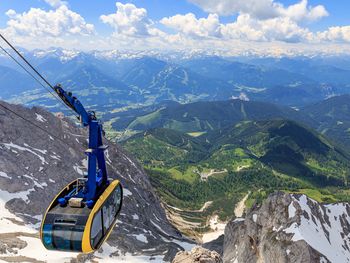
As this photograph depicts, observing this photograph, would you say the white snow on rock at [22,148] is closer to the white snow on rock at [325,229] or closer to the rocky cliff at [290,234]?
the rocky cliff at [290,234]

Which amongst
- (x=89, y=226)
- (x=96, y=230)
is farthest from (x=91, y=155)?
Answer: (x=96, y=230)

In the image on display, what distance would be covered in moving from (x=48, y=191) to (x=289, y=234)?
6854 cm

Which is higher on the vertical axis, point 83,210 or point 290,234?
point 83,210

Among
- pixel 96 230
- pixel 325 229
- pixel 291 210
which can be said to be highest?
pixel 96 230

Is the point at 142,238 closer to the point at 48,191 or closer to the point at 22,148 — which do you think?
the point at 48,191

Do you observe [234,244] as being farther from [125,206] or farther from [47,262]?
[47,262]

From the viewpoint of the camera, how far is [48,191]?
349ft

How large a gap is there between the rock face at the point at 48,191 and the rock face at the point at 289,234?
Answer: 18.7 metres

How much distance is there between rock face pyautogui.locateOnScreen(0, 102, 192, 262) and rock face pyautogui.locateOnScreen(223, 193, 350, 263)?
18.7 m

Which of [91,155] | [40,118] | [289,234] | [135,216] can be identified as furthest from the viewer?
[40,118]

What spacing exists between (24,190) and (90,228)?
236 feet

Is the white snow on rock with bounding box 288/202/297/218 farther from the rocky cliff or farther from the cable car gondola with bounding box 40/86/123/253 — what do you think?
the cable car gondola with bounding box 40/86/123/253

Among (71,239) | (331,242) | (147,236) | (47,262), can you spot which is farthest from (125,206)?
(71,239)

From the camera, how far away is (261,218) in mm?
97938
